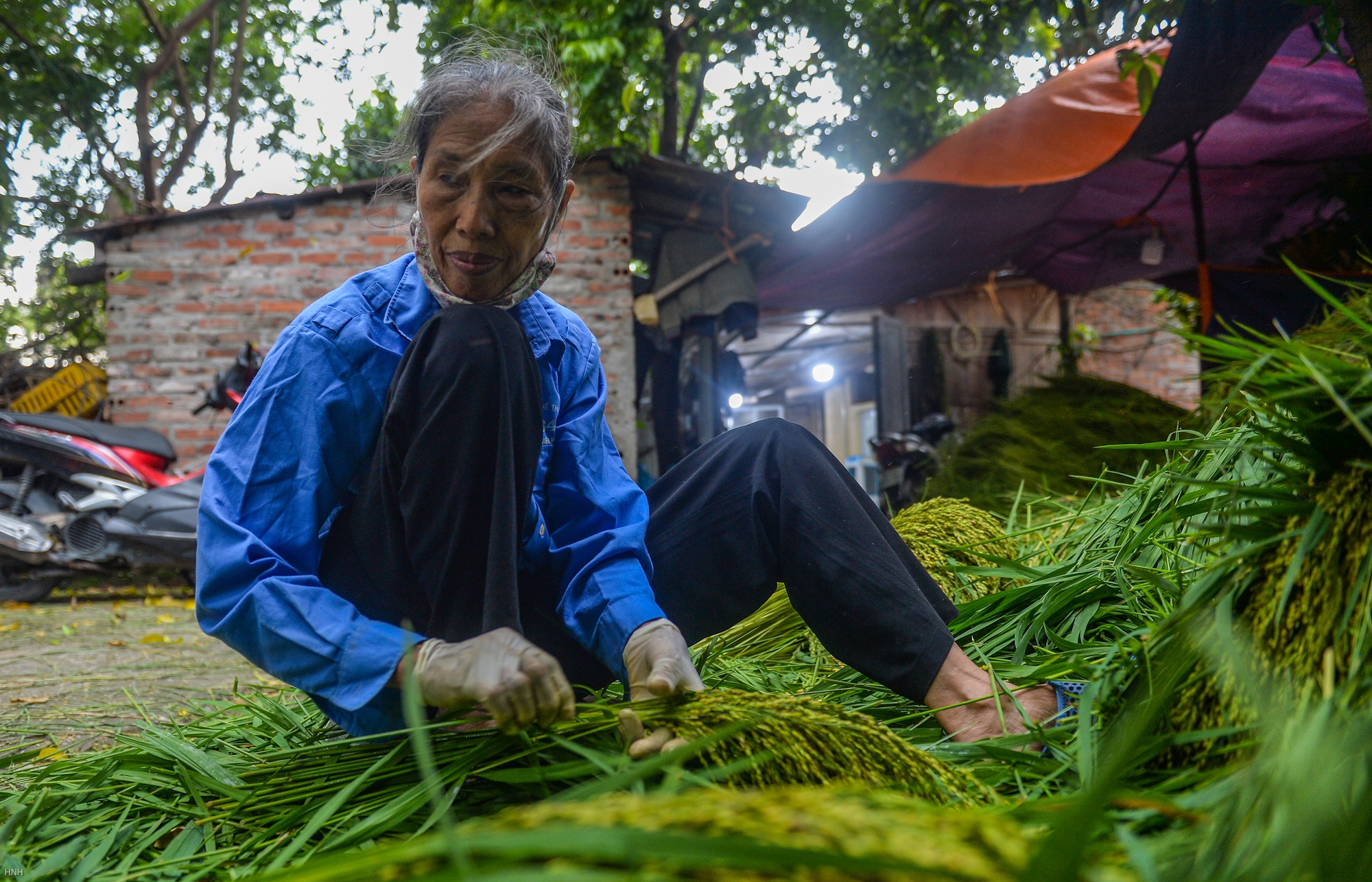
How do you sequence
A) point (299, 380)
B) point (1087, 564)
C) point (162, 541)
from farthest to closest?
point (162, 541), point (1087, 564), point (299, 380)

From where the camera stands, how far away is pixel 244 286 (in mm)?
5215

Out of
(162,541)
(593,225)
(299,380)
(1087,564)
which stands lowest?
(162,541)

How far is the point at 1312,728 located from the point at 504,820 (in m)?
0.52

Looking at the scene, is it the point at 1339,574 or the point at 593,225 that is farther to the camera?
the point at 593,225

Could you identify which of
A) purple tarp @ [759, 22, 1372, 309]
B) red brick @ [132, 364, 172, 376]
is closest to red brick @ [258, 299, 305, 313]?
red brick @ [132, 364, 172, 376]

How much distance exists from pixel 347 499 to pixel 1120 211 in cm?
509

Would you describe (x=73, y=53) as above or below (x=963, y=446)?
above

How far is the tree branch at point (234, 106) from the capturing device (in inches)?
332

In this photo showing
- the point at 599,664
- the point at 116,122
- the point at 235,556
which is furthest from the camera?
the point at 116,122

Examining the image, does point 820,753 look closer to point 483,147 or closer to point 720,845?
point 720,845

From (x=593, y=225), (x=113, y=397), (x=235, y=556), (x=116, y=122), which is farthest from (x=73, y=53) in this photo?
(x=235, y=556)

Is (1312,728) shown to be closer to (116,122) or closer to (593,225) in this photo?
(593,225)

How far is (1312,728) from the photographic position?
0.54 meters

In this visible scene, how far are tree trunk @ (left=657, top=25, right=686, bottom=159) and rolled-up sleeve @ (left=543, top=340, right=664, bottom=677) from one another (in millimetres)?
5022
